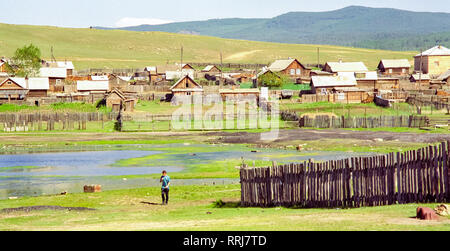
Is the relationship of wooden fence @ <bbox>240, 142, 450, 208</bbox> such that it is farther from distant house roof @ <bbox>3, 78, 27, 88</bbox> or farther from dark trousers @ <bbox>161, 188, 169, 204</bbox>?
distant house roof @ <bbox>3, 78, 27, 88</bbox>

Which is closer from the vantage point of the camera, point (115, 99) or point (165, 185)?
point (165, 185)

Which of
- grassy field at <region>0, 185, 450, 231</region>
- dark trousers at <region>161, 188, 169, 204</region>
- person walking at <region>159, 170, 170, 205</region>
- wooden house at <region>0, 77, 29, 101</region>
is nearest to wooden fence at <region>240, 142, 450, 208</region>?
grassy field at <region>0, 185, 450, 231</region>

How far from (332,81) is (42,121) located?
42.6m

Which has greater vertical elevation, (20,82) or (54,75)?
(54,75)

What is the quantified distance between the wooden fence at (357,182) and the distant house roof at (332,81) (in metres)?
74.3

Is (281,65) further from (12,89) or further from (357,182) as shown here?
(357,182)

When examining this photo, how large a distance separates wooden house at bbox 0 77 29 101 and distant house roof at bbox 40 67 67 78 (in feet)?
51.8

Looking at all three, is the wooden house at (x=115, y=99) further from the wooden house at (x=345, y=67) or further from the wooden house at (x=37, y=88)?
the wooden house at (x=345, y=67)

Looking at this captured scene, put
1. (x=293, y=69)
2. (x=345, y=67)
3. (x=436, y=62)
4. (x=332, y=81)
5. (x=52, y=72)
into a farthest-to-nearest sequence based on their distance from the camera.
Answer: (x=436, y=62) → (x=293, y=69) → (x=345, y=67) → (x=52, y=72) → (x=332, y=81)

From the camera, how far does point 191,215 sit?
23109 millimetres

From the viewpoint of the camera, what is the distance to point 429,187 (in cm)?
1967

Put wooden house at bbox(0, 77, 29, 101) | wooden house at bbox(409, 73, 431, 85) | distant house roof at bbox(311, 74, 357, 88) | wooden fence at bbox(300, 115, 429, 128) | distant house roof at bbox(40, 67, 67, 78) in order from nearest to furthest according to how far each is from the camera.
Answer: wooden fence at bbox(300, 115, 429, 128), wooden house at bbox(0, 77, 29, 101), distant house roof at bbox(311, 74, 357, 88), wooden house at bbox(409, 73, 431, 85), distant house roof at bbox(40, 67, 67, 78)

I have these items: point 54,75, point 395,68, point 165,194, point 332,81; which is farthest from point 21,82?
point 395,68

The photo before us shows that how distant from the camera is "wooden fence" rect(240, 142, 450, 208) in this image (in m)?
19.6
